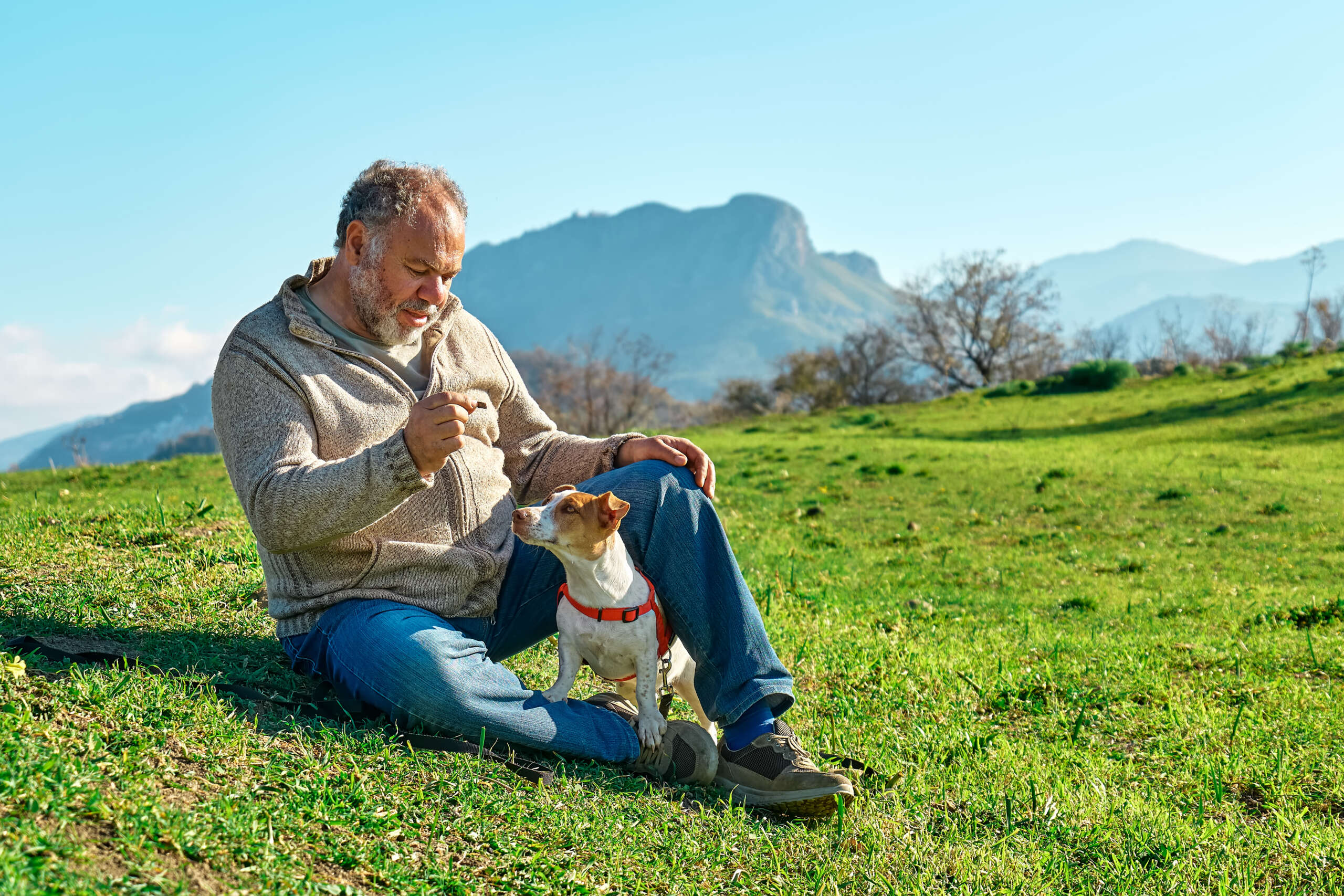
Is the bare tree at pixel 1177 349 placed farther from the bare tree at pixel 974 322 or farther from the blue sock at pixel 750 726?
the blue sock at pixel 750 726

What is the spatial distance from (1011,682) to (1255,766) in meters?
1.32

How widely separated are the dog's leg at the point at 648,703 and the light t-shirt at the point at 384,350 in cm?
136

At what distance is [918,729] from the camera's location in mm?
4516

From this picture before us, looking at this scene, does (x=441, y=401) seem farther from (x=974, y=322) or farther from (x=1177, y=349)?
(x=1177, y=349)

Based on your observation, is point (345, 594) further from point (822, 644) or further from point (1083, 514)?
point (1083, 514)

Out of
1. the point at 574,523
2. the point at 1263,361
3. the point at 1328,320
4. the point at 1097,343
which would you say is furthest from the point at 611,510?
the point at 1097,343

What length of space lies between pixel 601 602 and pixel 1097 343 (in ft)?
348

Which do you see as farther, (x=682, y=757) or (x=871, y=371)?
(x=871, y=371)

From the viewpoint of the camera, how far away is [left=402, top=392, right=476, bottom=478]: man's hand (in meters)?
3.12

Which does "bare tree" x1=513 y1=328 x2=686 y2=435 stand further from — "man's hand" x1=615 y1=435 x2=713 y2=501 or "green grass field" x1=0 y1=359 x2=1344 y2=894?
"man's hand" x1=615 y1=435 x2=713 y2=501

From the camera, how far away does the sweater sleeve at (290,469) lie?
3186 mm

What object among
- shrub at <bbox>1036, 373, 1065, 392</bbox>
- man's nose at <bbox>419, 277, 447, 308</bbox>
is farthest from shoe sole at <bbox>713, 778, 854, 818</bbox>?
shrub at <bbox>1036, 373, 1065, 392</bbox>

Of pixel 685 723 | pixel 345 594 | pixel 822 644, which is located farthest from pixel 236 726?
pixel 822 644

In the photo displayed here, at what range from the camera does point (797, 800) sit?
3.35m
